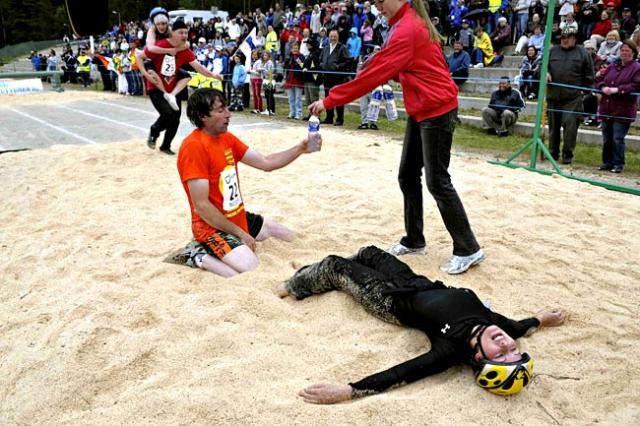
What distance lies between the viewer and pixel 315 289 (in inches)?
136

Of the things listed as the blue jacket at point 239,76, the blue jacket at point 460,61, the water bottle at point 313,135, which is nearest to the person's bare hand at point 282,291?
the water bottle at point 313,135

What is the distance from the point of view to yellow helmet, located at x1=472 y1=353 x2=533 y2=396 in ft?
8.22

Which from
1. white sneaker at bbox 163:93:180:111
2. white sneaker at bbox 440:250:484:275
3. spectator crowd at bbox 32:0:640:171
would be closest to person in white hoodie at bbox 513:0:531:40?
spectator crowd at bbox 32:0:640:171

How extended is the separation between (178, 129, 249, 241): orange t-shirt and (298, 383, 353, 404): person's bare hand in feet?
5.47

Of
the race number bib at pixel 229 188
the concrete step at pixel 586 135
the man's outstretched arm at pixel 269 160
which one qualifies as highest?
the man's outstretched arm at pixel 269 160

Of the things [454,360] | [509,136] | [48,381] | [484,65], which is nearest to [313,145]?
[454,360]

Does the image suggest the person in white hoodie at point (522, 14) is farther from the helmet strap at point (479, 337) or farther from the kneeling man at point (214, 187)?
the helmet strap at point (479, 337)

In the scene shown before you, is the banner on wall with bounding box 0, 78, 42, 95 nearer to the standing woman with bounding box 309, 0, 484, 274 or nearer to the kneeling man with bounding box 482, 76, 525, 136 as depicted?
the kneeling man with bounding box 482, 76, 525, 136

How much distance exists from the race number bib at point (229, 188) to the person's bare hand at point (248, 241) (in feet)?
0.71

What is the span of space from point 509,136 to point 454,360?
8.07 meters

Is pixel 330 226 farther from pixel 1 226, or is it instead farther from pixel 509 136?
pixel 509 136

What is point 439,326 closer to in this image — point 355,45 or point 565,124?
point 565,124

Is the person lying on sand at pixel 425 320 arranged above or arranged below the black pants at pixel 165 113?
below

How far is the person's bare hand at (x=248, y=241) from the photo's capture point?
3.99m
